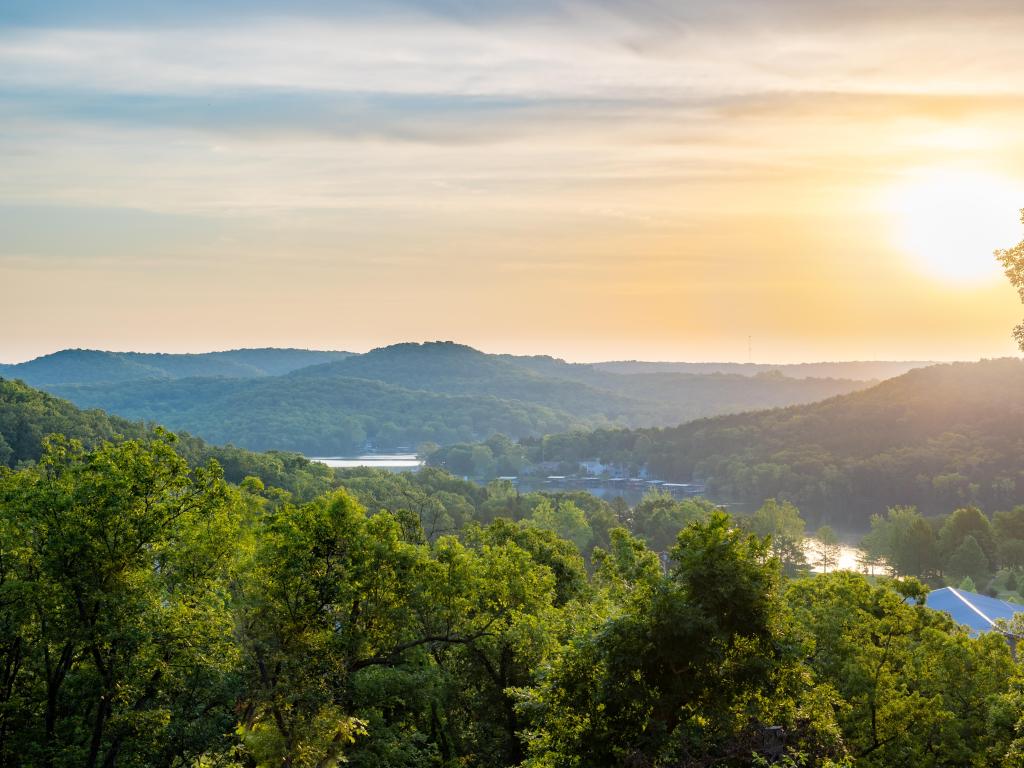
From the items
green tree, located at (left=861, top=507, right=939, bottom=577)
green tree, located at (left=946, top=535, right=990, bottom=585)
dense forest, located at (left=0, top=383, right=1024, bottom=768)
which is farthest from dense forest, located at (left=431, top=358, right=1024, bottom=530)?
dense forest, located at (left=0, top=383, right=1024, bottom=768)

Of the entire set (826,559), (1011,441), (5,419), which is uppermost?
(5,419)

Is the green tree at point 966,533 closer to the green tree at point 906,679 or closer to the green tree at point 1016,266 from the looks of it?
Answer: the green tree at point 906,679

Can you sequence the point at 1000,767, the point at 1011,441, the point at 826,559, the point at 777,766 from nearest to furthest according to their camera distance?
the point at 777,766, the point at 1000,767, the point at 826,559, the point at 1011,441

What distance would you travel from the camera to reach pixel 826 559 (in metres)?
107

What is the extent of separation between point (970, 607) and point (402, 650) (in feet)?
133

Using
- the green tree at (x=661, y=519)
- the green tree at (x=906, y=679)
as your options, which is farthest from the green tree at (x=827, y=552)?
the green tree at (x=906, y=679)

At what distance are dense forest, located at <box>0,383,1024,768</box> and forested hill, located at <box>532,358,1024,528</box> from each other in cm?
12274

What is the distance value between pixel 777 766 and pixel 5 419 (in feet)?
312

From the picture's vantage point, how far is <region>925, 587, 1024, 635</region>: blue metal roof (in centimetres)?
5088

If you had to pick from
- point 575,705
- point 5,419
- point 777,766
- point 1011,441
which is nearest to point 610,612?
point 575,705

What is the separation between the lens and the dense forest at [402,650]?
16266 millimetres

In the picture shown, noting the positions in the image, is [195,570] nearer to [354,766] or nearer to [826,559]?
[354,766]

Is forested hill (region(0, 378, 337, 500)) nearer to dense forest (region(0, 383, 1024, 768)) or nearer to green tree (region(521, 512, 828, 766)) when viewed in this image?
dense forest (region(0, 383, 1024, 768))

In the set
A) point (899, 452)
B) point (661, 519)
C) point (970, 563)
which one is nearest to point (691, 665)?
point (970, 563)
